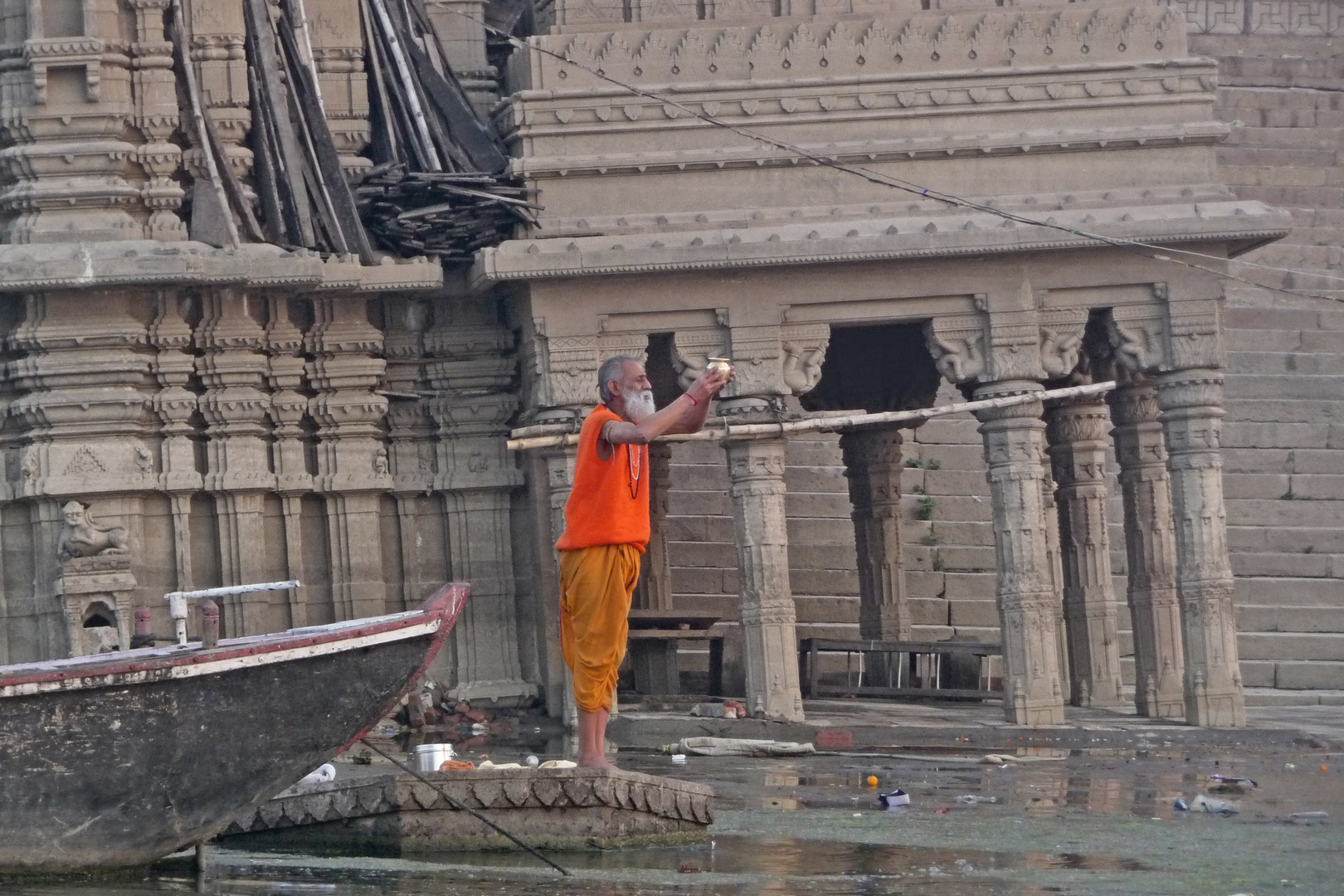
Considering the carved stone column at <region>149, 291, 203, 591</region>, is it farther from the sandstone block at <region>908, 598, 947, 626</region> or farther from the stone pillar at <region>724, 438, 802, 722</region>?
the sandstone block at <region>908, 598, 947, 626</region>

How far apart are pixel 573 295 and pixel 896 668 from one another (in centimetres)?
508

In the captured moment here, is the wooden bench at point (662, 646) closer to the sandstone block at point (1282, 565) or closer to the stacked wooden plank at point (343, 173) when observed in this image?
the stacked wooden plank at point (343, 173)

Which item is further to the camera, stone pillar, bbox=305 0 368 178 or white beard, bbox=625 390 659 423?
stone pillar, bbox=305 0 368 178

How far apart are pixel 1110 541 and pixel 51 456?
36.9ft

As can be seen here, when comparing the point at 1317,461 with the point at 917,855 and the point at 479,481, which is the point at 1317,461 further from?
the point at 917,855

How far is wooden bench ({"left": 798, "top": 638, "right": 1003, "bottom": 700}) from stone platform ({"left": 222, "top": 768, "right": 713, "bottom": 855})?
901 cm

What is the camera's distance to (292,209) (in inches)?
774

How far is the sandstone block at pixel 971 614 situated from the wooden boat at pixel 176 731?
43.3ft

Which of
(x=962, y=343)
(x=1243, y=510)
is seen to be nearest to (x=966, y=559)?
(x=1243, y=510)

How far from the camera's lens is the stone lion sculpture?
61.6ft

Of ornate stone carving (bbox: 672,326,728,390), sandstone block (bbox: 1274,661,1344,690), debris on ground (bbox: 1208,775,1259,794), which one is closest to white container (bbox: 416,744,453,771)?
debris on ground (bbox: 1208,775,1259,794)

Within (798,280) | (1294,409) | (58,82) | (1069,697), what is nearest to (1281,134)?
(1294,409)

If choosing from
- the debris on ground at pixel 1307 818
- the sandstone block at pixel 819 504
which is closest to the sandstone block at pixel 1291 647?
the sandstone block at pixel 819 504

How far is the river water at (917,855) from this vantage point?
11.1 m
